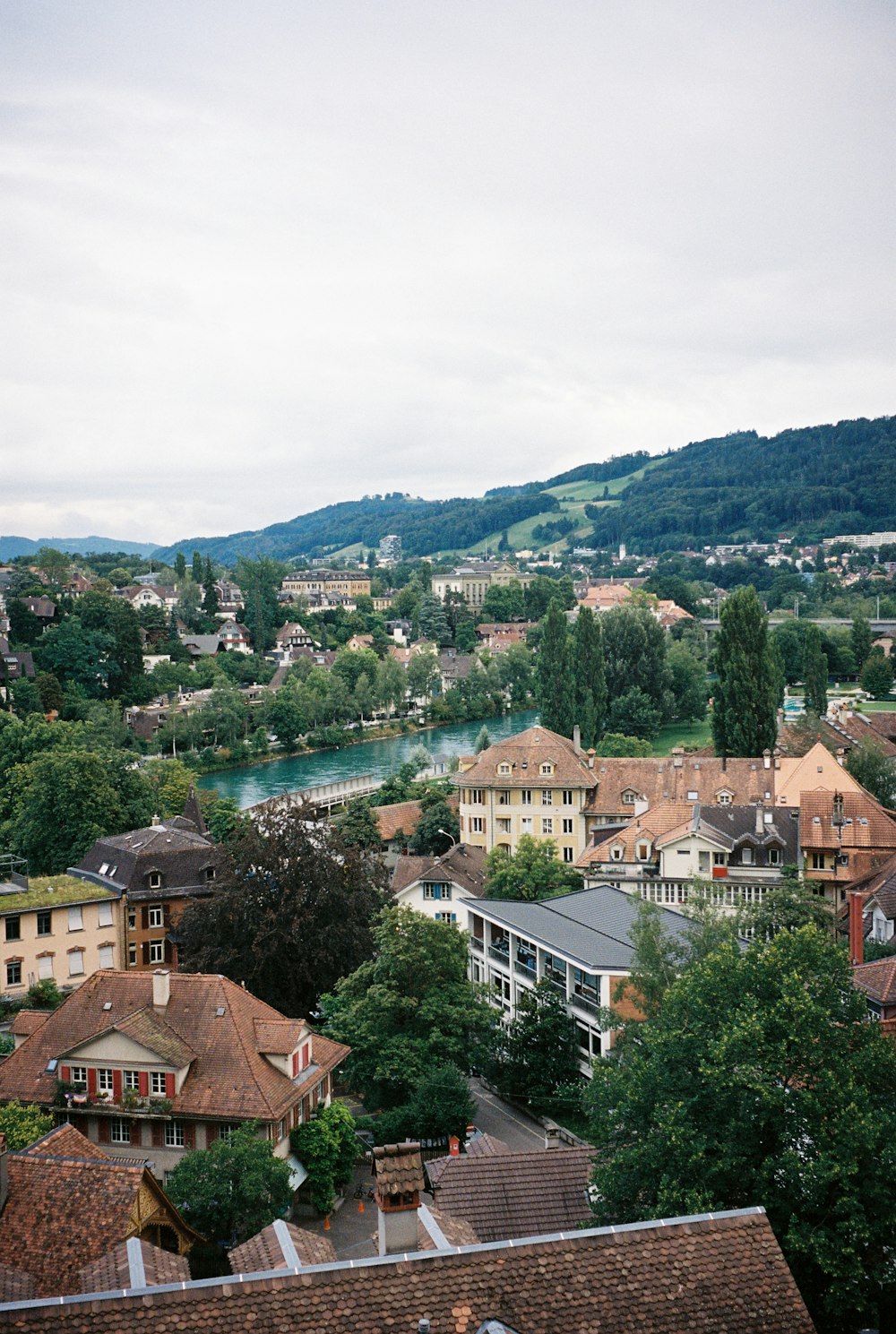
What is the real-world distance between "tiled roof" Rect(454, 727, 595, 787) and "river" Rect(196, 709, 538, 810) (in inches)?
759

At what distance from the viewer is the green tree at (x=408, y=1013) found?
20.3m

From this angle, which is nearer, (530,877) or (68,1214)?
(68,1214)

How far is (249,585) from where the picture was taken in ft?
345

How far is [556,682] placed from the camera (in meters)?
56.5

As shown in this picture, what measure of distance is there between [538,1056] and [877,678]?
6032cm

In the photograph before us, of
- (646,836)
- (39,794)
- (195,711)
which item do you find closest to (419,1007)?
(646,836)

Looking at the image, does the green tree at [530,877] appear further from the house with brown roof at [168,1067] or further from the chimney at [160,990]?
the chimney at [160,990]

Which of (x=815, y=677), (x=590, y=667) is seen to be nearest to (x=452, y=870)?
(x=590, y=667)

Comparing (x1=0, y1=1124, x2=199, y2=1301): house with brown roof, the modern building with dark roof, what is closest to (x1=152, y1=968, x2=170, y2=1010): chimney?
(x1=0, y1=1124, x2=199, y2=1301): house with brown roof

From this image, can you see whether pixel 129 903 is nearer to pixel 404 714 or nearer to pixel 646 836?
pixel 646 836

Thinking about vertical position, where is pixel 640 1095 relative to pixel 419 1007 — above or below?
above

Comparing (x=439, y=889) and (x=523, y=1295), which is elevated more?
(x=523, y=1295)

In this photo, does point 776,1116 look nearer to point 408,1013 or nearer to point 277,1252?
point 277,1252

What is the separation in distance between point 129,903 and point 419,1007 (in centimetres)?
1141
